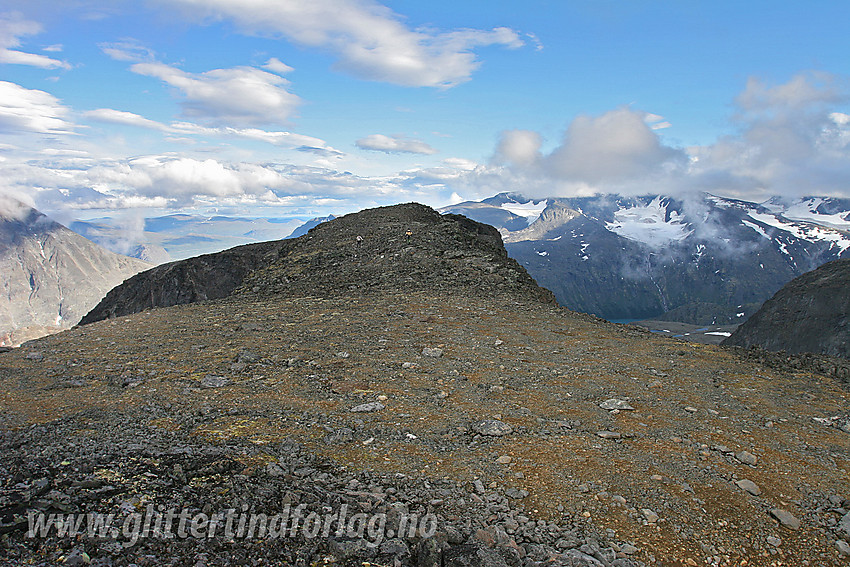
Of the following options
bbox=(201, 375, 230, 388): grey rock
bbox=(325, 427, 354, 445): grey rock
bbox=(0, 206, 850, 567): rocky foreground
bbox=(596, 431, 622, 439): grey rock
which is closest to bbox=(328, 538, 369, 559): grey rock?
bbox=(0, 206, 850, 567): rocky foreground

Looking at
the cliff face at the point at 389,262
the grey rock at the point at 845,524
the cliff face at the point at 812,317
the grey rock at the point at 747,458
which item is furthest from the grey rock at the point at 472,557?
the cliff face at the point at 812,317

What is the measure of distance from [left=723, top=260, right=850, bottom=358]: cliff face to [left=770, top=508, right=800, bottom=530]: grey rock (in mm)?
188256

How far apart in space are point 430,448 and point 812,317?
220734mm

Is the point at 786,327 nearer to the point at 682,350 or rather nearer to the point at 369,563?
the point at 682,350

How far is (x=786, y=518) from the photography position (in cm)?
693

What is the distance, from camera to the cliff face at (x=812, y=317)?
16275cm

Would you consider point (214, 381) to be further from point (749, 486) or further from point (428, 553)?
point (749, 486)

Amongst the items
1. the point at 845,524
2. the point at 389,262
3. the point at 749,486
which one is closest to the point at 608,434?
the point at 749,486

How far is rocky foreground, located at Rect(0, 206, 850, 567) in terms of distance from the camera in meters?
6.08

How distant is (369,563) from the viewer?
5.62 meters

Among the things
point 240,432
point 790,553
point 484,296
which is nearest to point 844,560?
point 790,553

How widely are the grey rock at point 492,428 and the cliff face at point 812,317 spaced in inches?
7430

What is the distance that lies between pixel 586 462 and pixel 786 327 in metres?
224

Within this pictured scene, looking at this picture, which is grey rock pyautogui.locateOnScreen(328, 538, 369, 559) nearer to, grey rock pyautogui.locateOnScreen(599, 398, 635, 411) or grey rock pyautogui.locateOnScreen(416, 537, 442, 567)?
grey rock pyautogui.locateOnScreen(416, 537, 442, 567)
